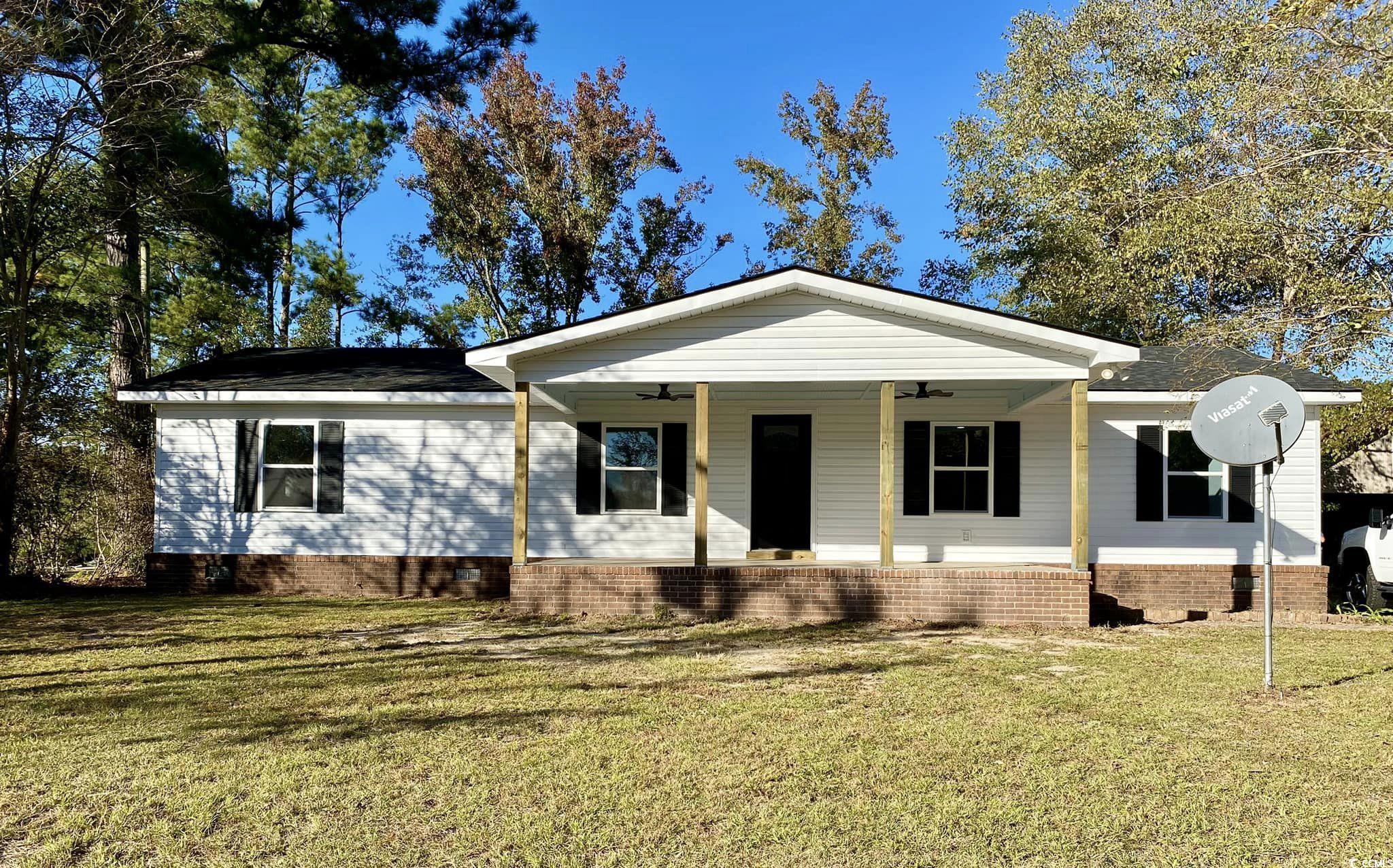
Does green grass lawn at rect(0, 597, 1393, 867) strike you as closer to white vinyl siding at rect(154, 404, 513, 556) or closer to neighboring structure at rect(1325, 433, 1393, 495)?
white vinyl siding at rect(154, 404, 513, 556)

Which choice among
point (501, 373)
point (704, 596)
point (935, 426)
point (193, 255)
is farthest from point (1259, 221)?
point (193, 255)

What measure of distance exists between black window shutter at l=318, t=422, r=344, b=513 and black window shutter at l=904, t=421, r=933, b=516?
7795mm

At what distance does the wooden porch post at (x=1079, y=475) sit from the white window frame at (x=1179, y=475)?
8.03 feet

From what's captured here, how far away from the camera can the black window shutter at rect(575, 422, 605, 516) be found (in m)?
11.7

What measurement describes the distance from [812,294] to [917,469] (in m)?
3.41

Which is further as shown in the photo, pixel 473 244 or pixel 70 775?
pixel 473 244

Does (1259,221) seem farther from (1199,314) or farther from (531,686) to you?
(531,686)

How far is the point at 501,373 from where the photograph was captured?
9852 millimetres

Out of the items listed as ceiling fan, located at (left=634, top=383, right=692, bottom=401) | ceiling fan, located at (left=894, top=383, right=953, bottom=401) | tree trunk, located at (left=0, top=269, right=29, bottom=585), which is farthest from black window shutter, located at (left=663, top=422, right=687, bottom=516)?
tree trunk, located at (left=0, top=269, right=29, bottom=585)

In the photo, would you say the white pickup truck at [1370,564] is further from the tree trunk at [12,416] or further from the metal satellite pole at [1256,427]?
the tree trunk at [12,416]

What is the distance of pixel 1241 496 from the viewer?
430 inches

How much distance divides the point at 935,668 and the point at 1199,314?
48.3 feet

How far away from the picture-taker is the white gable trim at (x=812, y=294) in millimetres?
9070

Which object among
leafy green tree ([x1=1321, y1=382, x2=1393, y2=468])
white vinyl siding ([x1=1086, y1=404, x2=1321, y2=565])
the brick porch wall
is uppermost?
leafy green tree ([x1=1321, y1=382, x2=1393, y2=468])
